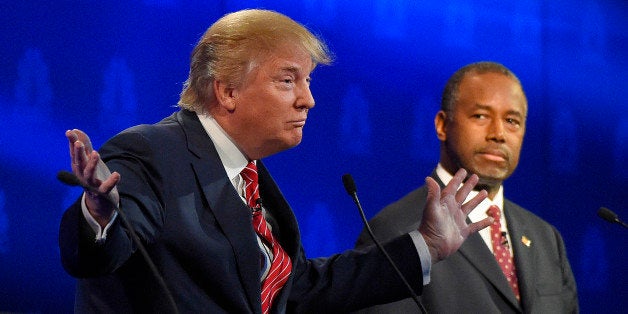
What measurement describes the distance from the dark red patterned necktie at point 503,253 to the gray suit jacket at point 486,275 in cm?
2

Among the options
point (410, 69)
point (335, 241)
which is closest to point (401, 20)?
point (410, 69)

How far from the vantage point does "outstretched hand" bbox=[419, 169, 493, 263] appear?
253 centimetres

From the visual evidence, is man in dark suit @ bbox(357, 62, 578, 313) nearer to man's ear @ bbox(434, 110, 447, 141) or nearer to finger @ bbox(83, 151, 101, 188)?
man's ear @ bbox(434, 110, 447, 141)

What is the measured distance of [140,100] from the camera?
10.5ft

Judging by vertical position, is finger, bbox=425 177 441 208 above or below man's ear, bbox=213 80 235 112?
below

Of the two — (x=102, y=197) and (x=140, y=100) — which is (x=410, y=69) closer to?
(x=140, y=100)

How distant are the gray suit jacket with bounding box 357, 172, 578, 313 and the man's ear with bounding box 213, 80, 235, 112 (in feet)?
2.61

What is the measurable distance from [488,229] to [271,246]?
98 cm

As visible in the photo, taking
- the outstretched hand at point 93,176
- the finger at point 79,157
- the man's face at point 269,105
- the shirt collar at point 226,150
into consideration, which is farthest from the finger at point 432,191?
the finger at point 79,157

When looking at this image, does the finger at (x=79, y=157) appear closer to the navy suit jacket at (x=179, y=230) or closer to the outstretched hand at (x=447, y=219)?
the navy suit jacket at (x=179, y=230)

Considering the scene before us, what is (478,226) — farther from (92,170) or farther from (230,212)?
(92,170)

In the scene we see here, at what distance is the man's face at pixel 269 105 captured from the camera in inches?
96.0

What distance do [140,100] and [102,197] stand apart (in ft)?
4.61

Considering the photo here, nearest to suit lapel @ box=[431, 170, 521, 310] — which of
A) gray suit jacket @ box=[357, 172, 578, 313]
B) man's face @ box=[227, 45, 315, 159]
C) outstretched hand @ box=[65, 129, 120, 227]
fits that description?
gray suit jacket @ box=[357, 172, 578, 313]
